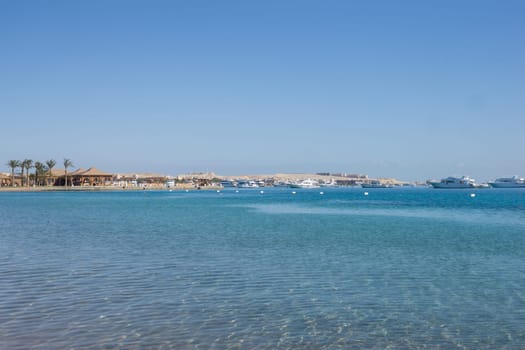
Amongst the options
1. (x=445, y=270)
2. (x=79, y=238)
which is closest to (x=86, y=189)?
(x=79, y=238)

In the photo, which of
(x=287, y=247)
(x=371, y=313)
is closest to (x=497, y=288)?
(x=371, y=313)

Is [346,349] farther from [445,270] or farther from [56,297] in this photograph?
[445,270]

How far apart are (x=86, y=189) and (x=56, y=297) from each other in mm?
148333

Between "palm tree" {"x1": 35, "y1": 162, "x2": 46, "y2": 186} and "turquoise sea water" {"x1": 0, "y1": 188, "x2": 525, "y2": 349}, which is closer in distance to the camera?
"turquoise sea water" {"x1": 0, "y1": 188, "x2": 525, "y2": 349}

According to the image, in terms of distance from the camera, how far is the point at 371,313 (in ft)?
40.5

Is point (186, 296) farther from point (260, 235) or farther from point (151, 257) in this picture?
point (260, 235)

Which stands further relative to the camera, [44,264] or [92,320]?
[44,264]

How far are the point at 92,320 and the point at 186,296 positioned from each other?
2.89m

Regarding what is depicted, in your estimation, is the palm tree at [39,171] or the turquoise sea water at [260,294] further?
the palm tree at [39,171]

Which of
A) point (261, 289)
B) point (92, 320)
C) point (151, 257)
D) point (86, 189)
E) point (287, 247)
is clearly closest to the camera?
point (92, 320)

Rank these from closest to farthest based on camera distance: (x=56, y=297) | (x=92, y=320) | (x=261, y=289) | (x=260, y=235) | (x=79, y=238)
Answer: (x=92, y=320), (x=56, y=297), (x=261, y=289), (x=79, y=238), (x=260, y=235)

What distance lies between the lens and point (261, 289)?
14844mm

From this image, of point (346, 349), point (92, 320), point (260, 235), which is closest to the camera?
point (346, 349)

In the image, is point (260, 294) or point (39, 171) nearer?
point (260, 294)
